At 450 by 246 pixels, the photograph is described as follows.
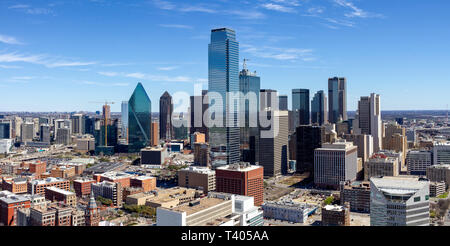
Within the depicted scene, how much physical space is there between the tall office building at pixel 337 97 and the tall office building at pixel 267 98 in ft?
58.8

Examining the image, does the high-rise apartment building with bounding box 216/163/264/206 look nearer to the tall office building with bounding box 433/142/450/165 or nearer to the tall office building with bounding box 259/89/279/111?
the tall office building with bounding box 259/89/279/111

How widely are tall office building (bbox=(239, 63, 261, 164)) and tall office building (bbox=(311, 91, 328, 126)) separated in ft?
57.1

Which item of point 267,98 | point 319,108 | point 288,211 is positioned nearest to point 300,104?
point 319,108

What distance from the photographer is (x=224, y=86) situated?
75.6 feet

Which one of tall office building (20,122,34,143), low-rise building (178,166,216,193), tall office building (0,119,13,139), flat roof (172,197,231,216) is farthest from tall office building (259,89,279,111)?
tall office building (0,119,13,139)

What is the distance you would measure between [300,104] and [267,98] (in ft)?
35.7

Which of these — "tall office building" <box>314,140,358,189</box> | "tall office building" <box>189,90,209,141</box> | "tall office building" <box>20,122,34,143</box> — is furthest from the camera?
"tall office building" <box>20,122,34,143</box>

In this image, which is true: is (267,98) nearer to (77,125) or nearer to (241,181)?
(241,181)

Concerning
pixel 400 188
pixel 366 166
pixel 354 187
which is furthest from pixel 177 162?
pixel 400 188

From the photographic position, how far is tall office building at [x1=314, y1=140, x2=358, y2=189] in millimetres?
19625

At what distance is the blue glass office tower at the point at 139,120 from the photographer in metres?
35.0

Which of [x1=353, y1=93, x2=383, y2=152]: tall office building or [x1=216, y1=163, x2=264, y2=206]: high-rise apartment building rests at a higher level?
[x1=353, y1=93, x2=383, y2=152]: tall office building
